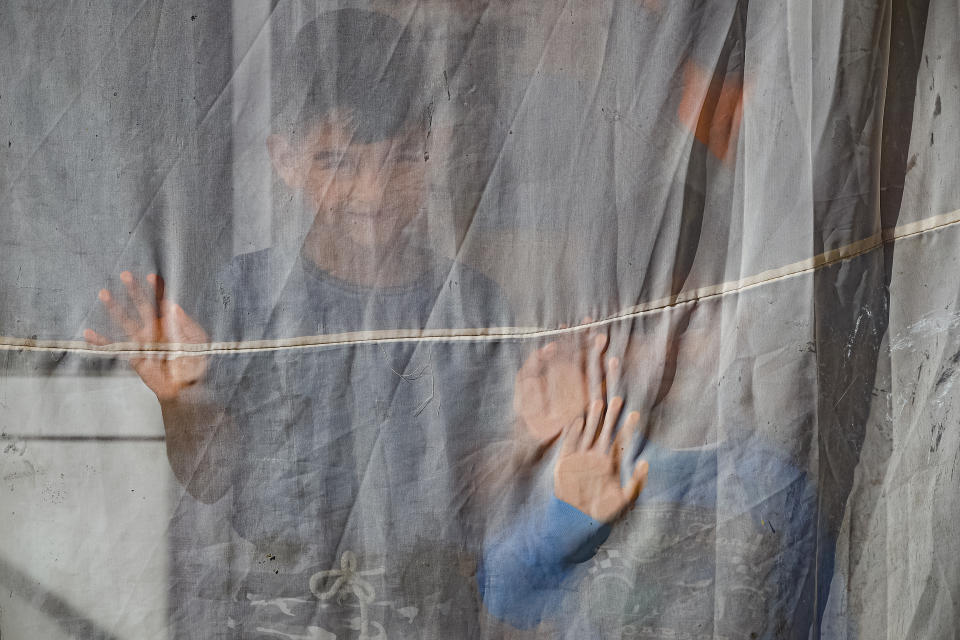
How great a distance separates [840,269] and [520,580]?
44 cm

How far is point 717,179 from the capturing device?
68cm

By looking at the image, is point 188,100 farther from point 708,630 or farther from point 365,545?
→ point 708,630

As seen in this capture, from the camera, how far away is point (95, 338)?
685 mm

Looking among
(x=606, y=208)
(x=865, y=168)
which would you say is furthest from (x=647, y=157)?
(x=865, y=168)

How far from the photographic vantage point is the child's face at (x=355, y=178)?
679mm

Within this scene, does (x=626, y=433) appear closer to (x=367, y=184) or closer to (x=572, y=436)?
(x=572, y=436)

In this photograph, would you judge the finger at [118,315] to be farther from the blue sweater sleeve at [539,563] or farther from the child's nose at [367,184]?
the blue sweater sleeve at [539,563]

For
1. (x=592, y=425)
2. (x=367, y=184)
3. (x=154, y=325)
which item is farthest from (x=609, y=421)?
(x=154, y=325)

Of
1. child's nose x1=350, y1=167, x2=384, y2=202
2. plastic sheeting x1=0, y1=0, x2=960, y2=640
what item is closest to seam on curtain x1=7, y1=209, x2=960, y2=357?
plastic sheeting x1=0, y1=0, x2=960, y2=640

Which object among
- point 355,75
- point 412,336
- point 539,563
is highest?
point 355,75

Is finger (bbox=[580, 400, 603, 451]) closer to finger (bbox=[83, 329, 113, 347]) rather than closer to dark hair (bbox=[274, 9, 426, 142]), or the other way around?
dark hair (bbox=[274, 9, 426, 142])

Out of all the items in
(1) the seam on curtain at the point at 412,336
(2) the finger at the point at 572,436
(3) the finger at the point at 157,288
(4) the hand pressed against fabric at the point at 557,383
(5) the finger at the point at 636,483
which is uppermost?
(3) the finger at the point at 157,288

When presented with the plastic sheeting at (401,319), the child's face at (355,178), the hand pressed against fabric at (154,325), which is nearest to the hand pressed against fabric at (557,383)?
the plastic sheeting at (401,319)

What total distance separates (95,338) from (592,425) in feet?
1.66
